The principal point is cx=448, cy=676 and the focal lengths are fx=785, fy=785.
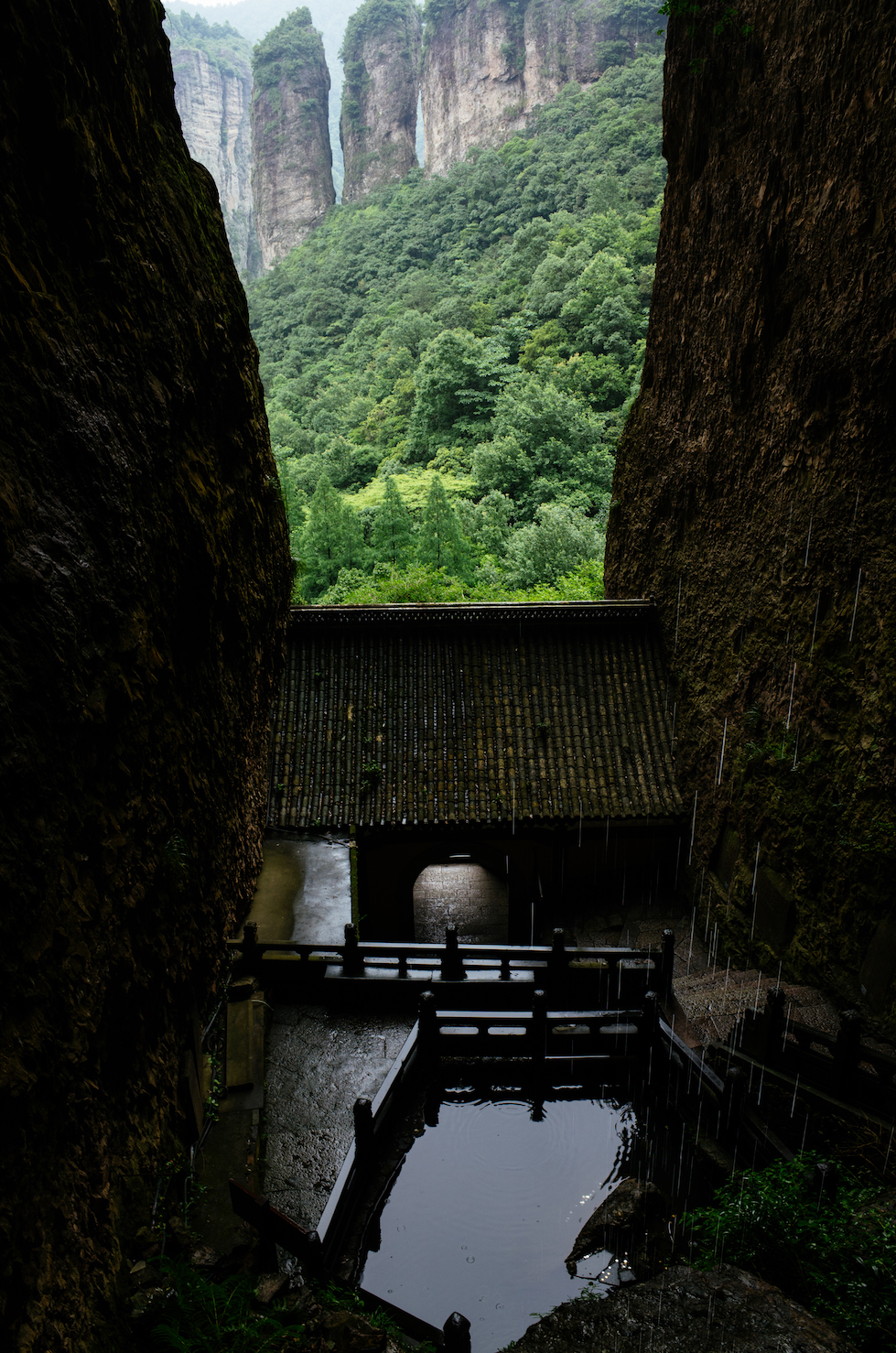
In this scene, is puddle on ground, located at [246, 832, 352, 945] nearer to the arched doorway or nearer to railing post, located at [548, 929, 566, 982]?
railing post, located at [548, 929, 566, 982]

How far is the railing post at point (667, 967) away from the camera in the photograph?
991cm

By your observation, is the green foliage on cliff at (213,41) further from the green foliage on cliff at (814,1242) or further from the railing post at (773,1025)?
the green foliage on cliff at (814,1242)

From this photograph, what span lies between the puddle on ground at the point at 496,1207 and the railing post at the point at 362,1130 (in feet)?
2.58

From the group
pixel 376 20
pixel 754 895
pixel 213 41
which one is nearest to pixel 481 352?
pixel 754 895

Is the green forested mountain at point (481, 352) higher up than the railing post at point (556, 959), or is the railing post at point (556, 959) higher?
the green forested mountain at point (481, 352)

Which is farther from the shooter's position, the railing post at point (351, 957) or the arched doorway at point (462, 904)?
the arched doorway at point (462, 904)

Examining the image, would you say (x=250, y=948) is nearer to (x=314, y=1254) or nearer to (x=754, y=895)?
(x=314, y=1254)

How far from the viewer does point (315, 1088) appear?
888cm

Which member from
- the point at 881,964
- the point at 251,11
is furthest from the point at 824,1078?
the point at 251,11

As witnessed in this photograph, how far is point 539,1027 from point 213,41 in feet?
450

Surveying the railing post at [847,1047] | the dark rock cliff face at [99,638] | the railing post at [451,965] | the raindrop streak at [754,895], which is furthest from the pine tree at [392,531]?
the railing post at [847,1047]

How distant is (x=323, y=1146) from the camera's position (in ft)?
26.4

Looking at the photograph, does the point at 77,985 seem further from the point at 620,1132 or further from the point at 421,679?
the point at 421,679

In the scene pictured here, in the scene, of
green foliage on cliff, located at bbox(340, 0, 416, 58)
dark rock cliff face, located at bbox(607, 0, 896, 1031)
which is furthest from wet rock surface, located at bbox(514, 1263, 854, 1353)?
green foliage on cliff, located at bbox(340, 0, 416, 58)
